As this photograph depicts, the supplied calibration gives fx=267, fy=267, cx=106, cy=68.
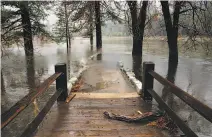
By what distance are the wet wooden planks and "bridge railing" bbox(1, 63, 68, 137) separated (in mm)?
326

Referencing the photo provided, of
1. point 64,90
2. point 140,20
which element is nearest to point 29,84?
point 64,90

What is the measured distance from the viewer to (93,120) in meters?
4.95

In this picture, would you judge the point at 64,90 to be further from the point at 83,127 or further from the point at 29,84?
the point at 29,84

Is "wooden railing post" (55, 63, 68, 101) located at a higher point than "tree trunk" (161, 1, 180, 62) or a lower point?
lower

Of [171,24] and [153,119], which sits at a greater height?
[171,24]

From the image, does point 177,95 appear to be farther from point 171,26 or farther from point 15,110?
point 171,26

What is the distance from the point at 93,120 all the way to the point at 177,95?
5.52 feet

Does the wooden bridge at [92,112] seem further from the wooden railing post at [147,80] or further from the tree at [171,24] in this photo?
the tree at [171,24]

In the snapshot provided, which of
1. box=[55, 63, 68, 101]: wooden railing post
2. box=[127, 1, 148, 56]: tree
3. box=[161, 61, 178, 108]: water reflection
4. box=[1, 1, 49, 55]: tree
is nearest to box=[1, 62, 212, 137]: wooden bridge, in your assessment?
box=[55, 63, 68, 101]: wooden railing post

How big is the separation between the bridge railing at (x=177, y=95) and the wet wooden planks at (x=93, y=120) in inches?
13.4

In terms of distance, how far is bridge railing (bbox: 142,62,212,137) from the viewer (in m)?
3.18

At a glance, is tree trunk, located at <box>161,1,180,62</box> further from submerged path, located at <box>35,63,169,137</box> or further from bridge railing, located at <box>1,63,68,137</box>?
bridge railing, located at <box>1,63,68,137</box>

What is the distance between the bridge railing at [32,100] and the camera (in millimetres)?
2995

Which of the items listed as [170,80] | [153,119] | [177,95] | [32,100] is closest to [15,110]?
[32,100]
